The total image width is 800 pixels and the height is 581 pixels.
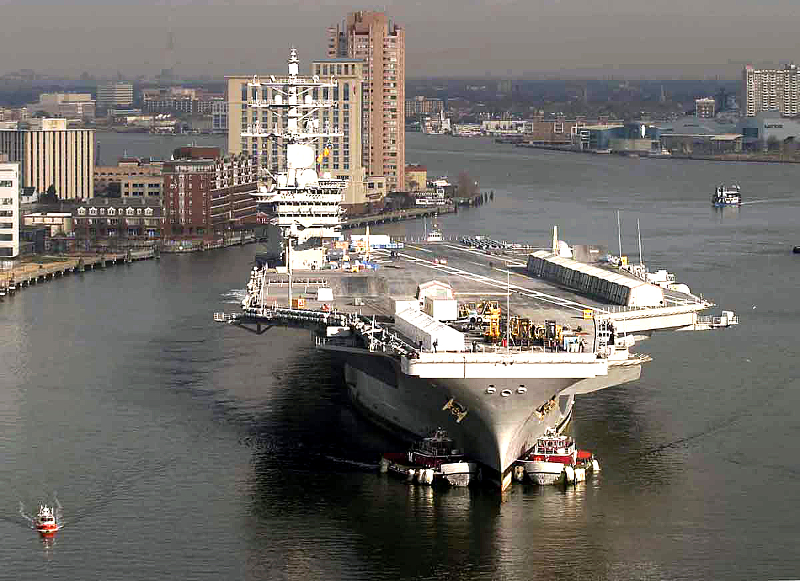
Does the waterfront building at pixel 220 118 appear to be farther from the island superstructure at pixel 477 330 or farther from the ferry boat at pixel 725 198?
the island superstructure at pixel 477 330

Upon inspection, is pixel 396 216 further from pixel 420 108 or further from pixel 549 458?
pixel 420 108

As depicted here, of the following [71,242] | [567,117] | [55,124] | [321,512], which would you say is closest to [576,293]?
[321,512]

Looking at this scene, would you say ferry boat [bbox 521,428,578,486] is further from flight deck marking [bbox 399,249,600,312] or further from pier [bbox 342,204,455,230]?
pier [bbox 342,204,455,230]

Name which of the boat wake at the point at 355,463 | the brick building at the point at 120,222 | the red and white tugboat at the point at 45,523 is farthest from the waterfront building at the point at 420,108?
the red and white tugboat at the point at 45,523

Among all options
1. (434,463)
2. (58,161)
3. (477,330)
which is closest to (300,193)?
(477,330)

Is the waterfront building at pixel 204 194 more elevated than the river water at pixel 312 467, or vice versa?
the waterfront building at pixel 204 194

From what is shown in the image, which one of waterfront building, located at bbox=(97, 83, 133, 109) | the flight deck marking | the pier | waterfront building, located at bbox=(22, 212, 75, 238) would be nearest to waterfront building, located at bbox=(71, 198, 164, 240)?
waterfront building, located at bbox=(22, 212, 75, 238)
